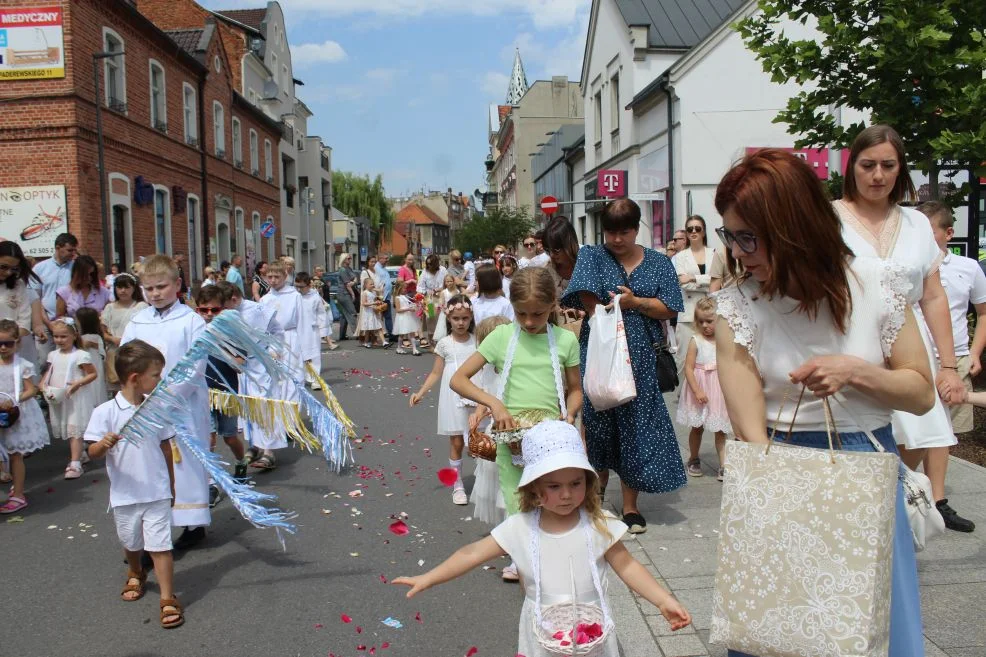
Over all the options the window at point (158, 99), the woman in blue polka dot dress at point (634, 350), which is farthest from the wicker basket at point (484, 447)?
the window at point (158, 99)

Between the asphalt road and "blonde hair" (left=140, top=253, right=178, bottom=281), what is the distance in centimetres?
182

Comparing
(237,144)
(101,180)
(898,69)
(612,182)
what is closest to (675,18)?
(612,182)

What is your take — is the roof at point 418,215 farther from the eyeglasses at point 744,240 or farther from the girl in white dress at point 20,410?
the eyeglasses at point 744,240

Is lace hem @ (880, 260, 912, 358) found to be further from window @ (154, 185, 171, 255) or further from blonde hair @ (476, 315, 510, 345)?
window @ (154, 185, 171, 255)

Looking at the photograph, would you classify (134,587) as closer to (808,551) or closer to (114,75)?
(808,551)

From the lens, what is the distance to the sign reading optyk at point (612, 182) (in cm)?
2584

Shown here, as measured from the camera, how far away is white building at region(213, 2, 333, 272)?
4019 centimetres

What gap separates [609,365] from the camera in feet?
16.1

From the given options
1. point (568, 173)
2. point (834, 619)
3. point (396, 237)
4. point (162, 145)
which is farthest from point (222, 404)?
point (396, 237)

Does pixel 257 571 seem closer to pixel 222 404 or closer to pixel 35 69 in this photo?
pixel 222 404

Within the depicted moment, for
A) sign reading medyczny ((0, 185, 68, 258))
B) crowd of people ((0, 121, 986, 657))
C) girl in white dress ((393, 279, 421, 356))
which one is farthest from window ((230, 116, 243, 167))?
crowd of people ((0, 121, 986, 657))

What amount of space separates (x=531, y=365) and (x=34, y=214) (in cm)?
1886

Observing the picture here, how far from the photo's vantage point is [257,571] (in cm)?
512

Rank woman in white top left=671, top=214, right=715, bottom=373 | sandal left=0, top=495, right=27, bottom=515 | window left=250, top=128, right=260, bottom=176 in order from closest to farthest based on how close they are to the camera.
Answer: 1. sandal left=0, top=495, right=27, bottom=515
2. woman in white top left=671, top=214, right=715, bottom=373
3. window left=250, top=128, right=260, bottom=176
